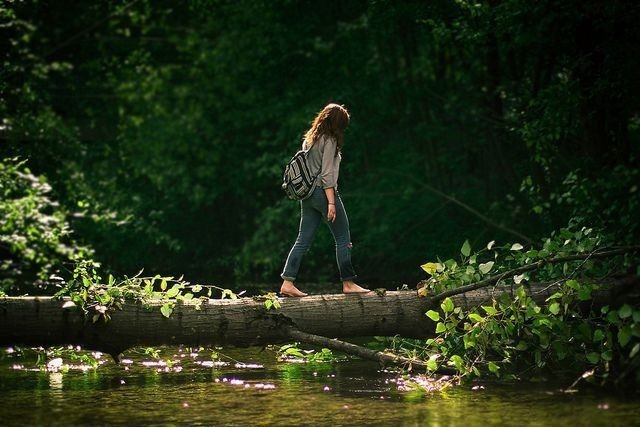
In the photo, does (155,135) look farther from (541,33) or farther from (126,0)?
(541,33)

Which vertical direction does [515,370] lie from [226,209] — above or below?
below

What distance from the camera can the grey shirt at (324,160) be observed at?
32.7 ft

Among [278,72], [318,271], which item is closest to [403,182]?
[318,271]

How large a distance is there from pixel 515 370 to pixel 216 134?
18816 millimetres

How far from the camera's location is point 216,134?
91.7ft

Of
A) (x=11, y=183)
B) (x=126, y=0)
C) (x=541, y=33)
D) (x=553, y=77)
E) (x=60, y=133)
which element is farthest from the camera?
(x=126, y=0)

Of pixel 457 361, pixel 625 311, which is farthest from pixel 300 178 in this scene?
pixel 625 311

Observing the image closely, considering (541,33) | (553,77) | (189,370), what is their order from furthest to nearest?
(553,77)
(541,33)
(189,370)

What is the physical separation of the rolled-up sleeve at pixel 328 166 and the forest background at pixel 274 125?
15.4 ft

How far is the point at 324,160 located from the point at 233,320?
182 centimetres

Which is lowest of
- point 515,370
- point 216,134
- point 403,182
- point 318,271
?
point 515,370

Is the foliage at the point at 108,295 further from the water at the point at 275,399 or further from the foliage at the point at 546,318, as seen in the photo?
the foliage at the point at 546,318

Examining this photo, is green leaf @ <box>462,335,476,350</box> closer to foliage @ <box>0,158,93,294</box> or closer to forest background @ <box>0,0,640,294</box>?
forest background @ <box>0,0,640,294</box>

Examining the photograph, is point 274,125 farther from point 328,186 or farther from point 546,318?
point 546,318
